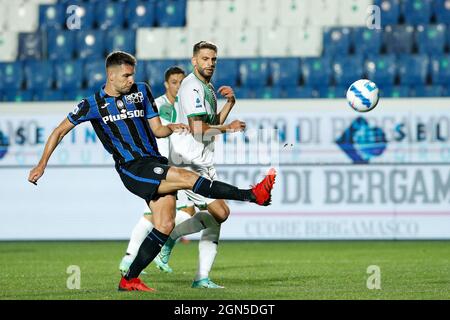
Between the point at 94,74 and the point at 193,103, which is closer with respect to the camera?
the point at 193,103

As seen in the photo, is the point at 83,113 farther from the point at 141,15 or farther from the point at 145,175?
the point at 141,15

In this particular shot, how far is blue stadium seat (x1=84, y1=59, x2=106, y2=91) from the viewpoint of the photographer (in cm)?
1747

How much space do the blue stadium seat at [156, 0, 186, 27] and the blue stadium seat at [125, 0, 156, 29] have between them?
0.11 m

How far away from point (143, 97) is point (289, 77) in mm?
8994

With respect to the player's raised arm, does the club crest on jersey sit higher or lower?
higher

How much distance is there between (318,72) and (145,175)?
931 cm

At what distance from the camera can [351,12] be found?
17.9 metres

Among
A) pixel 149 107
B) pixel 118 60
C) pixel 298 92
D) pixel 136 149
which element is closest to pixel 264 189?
pixel 136 149

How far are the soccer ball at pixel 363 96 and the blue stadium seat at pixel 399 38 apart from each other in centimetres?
738

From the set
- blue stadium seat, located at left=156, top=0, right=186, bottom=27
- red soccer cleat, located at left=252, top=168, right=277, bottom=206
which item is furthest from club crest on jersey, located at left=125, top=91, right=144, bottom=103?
blue stadium seat, located at left=156, top=0, right=186, bottom=27

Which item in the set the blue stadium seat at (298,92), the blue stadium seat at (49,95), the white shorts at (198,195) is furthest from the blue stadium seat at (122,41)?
the white shorts at (198,195)

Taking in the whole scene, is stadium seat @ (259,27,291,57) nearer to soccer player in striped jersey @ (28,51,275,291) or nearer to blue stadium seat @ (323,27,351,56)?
blue stadium seat @ (323,27,351,56)

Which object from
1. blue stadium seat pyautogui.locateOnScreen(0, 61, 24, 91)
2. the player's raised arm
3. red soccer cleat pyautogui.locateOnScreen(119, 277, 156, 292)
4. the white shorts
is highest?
blue stadium seat pyautogui.locateOnScreen(0, 61, 24, 91)
